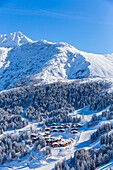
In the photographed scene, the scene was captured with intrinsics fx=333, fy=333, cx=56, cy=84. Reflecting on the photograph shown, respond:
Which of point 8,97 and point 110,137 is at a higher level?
point 8,97

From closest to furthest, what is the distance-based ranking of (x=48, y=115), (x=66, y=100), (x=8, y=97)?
(x=48, y=115) < (x=66, y=100) < (x=8, y=97)

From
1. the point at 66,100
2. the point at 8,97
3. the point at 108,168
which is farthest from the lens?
the point at 8,97

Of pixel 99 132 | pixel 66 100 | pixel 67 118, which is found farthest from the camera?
pixel 66 100

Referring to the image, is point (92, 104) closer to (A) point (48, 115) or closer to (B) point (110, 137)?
(A) point (48, 115)

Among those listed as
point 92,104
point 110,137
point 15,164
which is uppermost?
point 92,104

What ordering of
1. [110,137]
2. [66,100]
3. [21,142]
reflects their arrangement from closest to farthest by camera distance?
[110,137], [21,142], [66,100]

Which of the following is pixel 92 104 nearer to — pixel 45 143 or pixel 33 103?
pixel 33 103

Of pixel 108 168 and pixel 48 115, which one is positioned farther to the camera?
pixel 48 115

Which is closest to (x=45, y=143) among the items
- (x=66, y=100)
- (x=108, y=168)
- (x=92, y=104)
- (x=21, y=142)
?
(x=21, y=142)

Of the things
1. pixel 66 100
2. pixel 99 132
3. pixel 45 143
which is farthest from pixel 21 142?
pixel 66 100
